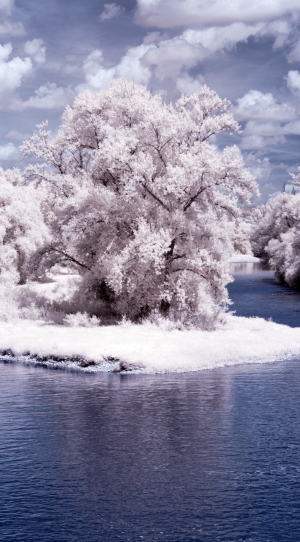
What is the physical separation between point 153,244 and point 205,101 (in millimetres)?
10809

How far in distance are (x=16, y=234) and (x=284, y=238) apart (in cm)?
4683

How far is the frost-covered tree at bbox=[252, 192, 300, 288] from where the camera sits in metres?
88.2

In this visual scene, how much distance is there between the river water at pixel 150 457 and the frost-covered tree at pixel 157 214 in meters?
9.68

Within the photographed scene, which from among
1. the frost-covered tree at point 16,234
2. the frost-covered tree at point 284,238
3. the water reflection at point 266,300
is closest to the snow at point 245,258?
the frost-covered tree at point 284,238

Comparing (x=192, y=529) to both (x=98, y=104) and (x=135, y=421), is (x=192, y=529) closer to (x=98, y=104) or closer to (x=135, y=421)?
(x=135, y=421)

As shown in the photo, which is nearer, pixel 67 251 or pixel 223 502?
pixel 223 502

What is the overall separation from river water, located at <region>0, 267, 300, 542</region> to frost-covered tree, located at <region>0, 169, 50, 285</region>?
29877mm

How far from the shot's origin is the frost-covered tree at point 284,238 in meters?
88.2

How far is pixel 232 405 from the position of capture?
27.0 metres

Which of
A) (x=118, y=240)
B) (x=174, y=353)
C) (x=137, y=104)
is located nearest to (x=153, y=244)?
(x=118, y=240)

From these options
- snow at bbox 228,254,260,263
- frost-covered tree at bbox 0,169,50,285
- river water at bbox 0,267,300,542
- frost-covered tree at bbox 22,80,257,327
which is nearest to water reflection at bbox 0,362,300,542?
river water at bbox 0,267,300,542

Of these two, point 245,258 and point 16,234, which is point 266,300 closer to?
point 16,234

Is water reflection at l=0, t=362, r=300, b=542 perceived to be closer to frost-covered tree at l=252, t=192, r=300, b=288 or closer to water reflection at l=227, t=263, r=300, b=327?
water reflection at l=227, t=263, r=300, b=327

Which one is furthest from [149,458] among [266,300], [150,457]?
[266,300]
